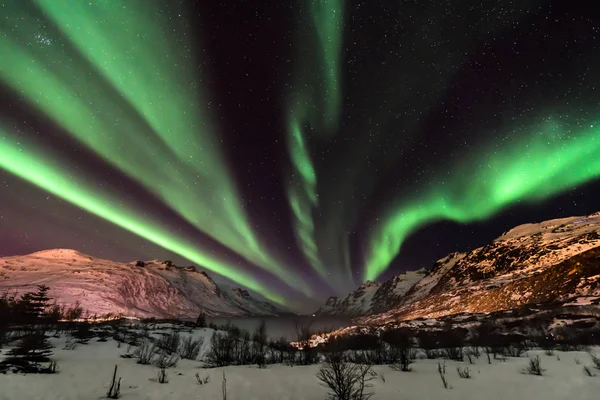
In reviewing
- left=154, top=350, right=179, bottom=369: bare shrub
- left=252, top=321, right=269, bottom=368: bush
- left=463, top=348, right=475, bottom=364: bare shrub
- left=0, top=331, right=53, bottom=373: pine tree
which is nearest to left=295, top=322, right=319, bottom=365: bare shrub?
left=252, top=321, right=269, bottom=368: bush

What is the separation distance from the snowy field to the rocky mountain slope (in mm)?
55789

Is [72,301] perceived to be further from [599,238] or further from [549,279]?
[599,238]

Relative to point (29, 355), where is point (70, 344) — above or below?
above

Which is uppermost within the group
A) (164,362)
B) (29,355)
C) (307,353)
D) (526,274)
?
(526,274)

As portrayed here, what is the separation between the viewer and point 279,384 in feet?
25.3

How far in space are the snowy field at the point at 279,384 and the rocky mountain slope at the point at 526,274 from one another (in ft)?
183

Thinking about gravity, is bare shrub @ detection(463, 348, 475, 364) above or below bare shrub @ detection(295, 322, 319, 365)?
below

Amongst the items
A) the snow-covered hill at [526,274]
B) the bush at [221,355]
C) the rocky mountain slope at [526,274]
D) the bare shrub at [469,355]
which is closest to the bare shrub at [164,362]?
the bush at [221,355]

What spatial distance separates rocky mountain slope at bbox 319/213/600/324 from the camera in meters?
59.5

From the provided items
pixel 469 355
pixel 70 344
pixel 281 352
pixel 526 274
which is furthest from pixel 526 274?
pixel 70 344

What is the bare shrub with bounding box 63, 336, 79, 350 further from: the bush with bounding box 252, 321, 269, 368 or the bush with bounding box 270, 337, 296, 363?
the bush with bounding box 270, 337, 296, 363

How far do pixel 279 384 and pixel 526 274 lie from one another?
412 feet

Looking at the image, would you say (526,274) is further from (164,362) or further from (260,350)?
(164,362)

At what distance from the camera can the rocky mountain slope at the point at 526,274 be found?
59.5 meters
